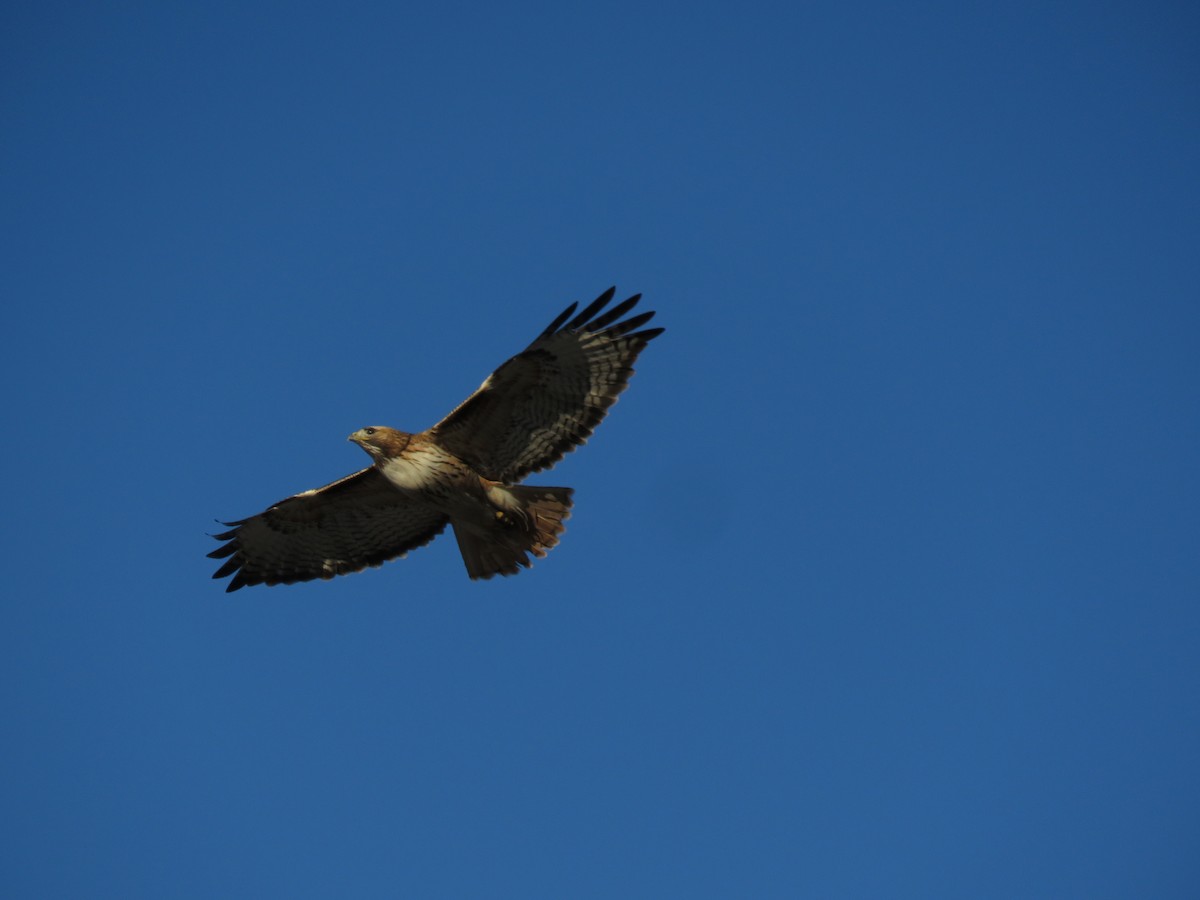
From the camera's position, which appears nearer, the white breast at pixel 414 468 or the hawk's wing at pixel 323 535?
the white breast at pixel 414 468

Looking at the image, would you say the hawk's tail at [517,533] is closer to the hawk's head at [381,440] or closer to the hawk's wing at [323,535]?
the hawk's wing at [323,535]

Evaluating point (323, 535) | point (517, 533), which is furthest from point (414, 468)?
point (323, 535)

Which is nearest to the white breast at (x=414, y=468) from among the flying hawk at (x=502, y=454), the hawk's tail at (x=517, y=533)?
the flying hawk at (x=502, y=454)

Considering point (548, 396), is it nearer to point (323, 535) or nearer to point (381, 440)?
point (381, 440)

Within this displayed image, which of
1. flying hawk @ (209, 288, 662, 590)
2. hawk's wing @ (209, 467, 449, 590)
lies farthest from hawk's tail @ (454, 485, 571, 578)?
hawk's wing @ (209, 467, 449, 590)

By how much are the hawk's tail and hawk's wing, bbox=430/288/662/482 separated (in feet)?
0.92

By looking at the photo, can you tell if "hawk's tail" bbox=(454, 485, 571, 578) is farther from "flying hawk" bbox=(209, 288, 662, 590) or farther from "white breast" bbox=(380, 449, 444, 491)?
"white breast" bbox=(380, 449, 444, 491)

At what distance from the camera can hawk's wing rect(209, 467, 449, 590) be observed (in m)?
11.3

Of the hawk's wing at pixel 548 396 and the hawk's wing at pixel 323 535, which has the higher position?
the hawk's wing at pixel 548 396

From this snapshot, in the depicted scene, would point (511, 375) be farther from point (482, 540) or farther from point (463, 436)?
point (482, 540)

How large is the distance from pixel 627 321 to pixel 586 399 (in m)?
0.87

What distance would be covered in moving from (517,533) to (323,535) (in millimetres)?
2395

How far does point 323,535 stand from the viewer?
11.7m

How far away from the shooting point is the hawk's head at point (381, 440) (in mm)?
10273
